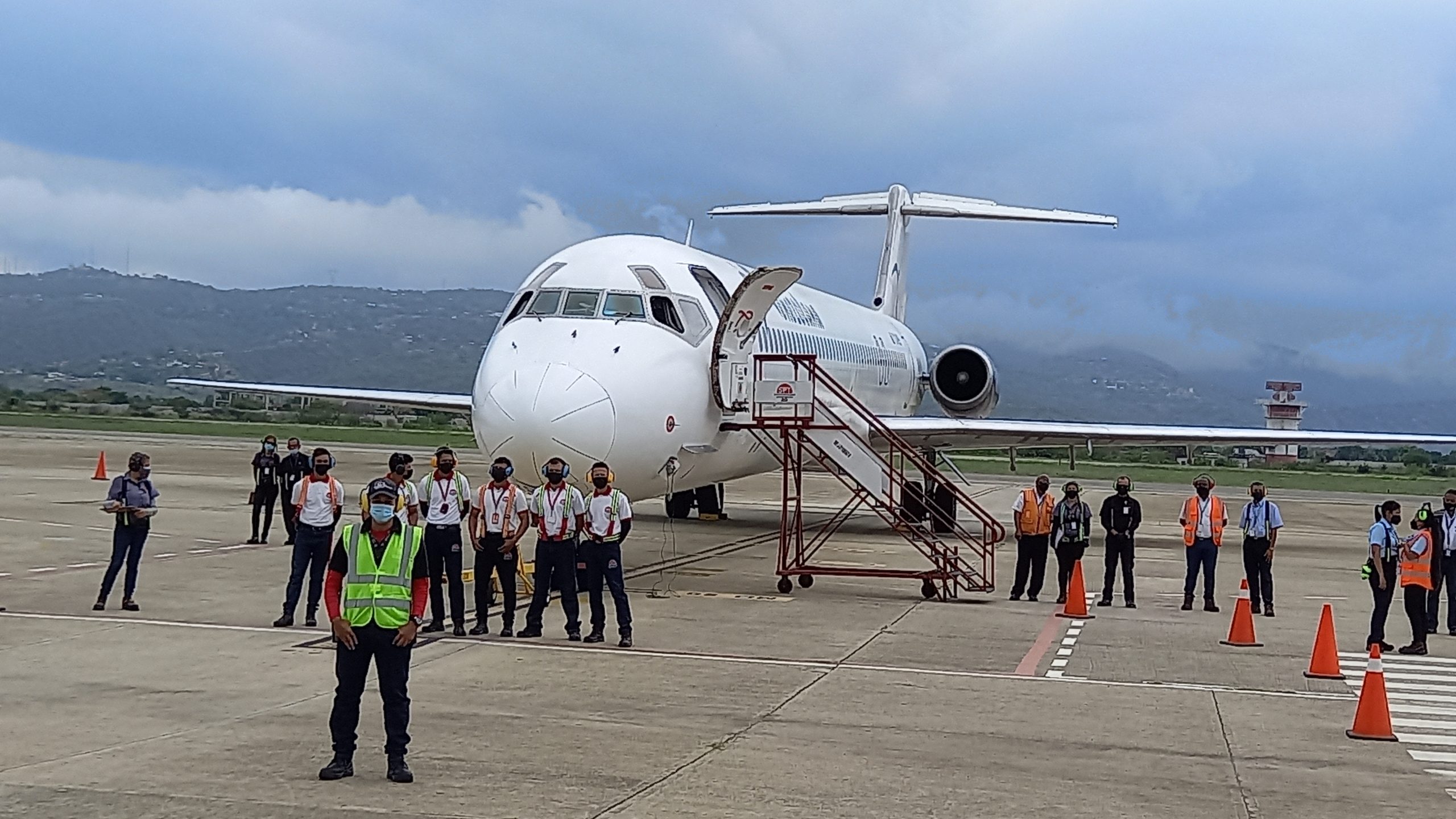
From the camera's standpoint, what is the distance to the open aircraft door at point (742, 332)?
1867 cm

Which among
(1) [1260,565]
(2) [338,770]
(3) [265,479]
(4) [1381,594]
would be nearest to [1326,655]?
(4) [1381,594]

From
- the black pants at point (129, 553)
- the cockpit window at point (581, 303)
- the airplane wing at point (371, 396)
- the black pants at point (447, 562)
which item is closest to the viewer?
the black pants at point (447, 562)

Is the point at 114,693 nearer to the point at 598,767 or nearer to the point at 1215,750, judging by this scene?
the point at 598,767

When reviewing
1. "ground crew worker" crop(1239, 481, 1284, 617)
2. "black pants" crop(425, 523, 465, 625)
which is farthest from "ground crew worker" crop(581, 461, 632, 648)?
"ground crew worker" crop(1239, 481, 1284, 617)

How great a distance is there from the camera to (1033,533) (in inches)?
738

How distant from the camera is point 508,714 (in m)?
10.5

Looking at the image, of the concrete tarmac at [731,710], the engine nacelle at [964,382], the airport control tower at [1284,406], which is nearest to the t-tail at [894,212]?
the engine nacelle at [964,382]

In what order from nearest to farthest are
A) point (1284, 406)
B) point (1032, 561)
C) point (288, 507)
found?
point (1032, 561)
point (288, 507)
point (1284, 406)

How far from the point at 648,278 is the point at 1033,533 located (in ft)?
17.6

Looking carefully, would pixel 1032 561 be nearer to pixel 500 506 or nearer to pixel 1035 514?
pixel 1035 514

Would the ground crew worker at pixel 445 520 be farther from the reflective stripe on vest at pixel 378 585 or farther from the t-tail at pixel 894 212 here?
the t-tail at pixel 894 212

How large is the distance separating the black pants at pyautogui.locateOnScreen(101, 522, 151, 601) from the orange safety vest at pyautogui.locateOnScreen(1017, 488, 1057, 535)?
31.3 feet

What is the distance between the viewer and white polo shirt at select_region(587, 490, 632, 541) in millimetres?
14133

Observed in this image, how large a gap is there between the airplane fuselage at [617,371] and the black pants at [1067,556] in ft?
13.6
